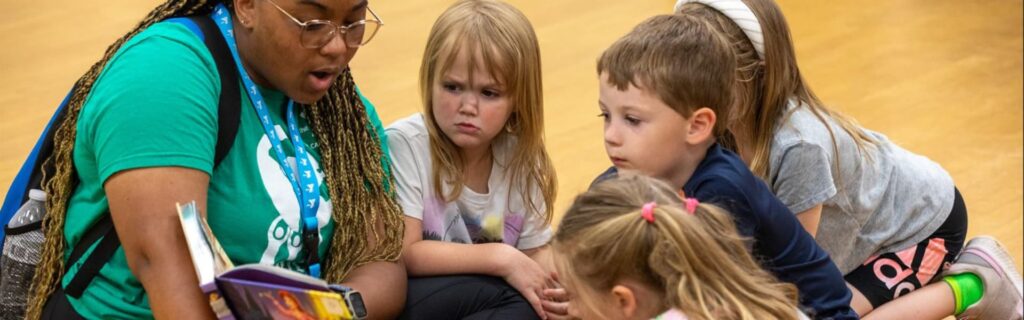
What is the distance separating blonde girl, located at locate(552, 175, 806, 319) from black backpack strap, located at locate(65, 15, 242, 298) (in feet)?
2.00

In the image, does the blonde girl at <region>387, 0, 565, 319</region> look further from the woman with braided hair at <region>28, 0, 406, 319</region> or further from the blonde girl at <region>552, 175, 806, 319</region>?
the blonde girl at <region>552, 175, 806, 319</region>

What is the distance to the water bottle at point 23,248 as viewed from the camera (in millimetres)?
2475

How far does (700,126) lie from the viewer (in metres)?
2.68

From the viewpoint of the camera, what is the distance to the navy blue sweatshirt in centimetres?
257

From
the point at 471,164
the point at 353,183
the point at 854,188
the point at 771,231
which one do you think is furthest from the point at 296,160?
the point at 854,188

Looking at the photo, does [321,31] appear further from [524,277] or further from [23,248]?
[524,277]

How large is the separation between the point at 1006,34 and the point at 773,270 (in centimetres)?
360

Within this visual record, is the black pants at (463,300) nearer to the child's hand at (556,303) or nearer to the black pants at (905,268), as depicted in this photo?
the child's hand at (556,303)

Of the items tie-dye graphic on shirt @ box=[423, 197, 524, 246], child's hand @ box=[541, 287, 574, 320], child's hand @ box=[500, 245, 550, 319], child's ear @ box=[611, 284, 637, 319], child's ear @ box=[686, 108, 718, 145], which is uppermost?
child's ear @ box=[686, 108, 718, 145]

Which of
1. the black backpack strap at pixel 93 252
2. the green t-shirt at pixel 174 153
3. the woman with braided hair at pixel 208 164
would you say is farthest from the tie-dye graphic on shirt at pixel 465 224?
the black backpack strap at pixel 93 252

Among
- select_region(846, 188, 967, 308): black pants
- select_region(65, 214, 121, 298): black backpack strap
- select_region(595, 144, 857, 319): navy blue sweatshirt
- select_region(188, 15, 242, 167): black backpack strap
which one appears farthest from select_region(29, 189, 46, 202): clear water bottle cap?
select_region(846, 188, 967, 308): black pants

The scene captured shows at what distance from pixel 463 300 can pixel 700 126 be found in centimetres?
64

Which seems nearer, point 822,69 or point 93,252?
point 93,252

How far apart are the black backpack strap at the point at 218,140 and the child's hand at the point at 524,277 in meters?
0.78
